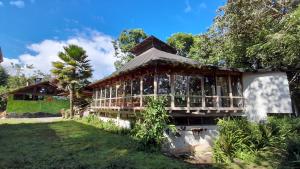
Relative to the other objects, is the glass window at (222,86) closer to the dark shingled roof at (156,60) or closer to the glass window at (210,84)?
the glass window at (210,84)

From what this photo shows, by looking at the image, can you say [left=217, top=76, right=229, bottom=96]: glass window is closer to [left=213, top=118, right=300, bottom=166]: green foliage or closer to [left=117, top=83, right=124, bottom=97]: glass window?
[left=213, top=118, right=300, bottom=166]: green foliage

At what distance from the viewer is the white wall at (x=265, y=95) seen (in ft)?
44.9

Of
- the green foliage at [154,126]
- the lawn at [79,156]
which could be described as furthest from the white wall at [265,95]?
the lawn at [79,156]

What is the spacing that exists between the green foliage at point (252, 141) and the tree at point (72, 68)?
19263mm

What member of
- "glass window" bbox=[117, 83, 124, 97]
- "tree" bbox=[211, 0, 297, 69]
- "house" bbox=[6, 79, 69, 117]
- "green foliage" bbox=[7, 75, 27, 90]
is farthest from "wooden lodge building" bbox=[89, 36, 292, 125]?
"green foliage" bbox=[7, 75, 27, 90]

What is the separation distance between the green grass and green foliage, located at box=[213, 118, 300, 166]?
97.4ft

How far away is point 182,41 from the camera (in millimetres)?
35469

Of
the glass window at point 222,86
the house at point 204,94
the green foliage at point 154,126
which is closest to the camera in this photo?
the green foliage at point 154,126

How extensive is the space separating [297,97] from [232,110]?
1047cm

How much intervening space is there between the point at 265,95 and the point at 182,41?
2288 centimetres

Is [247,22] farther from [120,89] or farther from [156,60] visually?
[120,89]

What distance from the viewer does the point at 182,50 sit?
1415 inches

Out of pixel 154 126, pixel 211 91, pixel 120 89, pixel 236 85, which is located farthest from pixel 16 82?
pixel 236 85

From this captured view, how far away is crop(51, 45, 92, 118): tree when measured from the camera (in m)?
25.1
